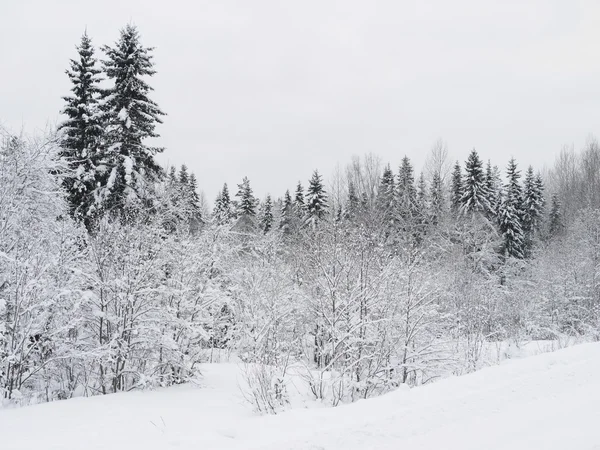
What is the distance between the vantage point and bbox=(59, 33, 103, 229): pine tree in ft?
55.8

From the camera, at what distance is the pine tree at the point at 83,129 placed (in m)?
17.0

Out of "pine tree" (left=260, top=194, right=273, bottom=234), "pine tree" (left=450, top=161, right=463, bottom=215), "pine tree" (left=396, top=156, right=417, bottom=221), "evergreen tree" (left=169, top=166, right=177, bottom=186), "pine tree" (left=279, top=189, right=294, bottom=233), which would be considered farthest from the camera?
"pine tree" (left=260, top=194, right=273, bottom=234)

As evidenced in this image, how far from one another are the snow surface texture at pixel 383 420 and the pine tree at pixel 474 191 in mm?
30554

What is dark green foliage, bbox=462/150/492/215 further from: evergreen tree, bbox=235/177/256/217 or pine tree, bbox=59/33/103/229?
pine tree, bbox=59/33/103/229

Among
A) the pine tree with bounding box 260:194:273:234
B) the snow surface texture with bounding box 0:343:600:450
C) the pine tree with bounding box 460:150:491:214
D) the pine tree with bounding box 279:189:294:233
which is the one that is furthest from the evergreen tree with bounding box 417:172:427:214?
the snow surface texture with bounding box 0:343:600:450

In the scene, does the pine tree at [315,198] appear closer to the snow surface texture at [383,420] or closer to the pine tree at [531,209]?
the pine tree at [531,209]

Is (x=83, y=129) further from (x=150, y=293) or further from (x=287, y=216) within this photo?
(x=287, y=216)

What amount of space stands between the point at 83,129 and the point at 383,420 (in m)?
17.4

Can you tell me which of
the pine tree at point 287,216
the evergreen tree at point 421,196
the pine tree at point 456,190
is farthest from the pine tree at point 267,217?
the pine tree at point 456,190

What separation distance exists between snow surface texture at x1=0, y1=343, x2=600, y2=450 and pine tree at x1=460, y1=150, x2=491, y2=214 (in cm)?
3055

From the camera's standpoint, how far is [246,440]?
546cm

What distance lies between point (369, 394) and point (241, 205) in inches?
1287

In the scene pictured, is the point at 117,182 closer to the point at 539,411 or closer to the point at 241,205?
the point at 539,411

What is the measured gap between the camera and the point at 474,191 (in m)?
37.7
